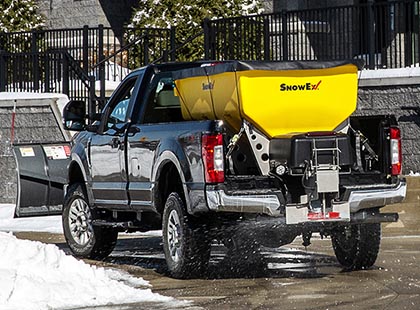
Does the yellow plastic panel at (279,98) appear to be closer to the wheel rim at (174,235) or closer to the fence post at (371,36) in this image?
the wheel rim at (174,235)

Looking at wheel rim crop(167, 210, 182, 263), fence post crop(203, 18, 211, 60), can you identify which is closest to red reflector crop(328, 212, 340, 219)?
wheel rim crop(167, 210, 182, 263)

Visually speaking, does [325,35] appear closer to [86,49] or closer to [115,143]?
[86,49]

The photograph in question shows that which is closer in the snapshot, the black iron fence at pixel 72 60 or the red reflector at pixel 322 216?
the red reflector at pixel 322 216

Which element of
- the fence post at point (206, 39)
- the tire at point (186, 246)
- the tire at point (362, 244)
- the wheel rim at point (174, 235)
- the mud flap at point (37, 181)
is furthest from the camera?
the fence post at point (206, 39)

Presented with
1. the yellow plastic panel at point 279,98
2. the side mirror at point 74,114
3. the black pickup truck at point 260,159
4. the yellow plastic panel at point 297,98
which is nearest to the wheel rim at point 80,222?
the side mirror at point 74,114

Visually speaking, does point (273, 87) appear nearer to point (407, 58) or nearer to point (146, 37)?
point (407, 58)

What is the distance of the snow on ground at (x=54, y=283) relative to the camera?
10445mm

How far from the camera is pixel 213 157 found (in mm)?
11633

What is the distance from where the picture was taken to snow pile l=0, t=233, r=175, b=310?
1045 centimetres

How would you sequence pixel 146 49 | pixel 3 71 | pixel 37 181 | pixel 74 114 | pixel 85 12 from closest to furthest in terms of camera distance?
pixel 74 114 < pixel 37 181 < pixel 3 71 < pixel 146 49 < pixel 85 12

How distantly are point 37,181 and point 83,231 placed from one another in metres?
4.70

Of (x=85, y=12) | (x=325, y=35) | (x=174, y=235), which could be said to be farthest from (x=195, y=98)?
(x=85, y=12)

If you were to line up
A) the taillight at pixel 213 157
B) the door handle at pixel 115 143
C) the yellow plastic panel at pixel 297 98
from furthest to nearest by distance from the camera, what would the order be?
the door handle at pixel 115 143 → the yellow plastic panel at pixel 297 98 → the taillight at pixel 213 157

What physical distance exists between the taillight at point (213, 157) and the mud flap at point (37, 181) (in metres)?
7.91
